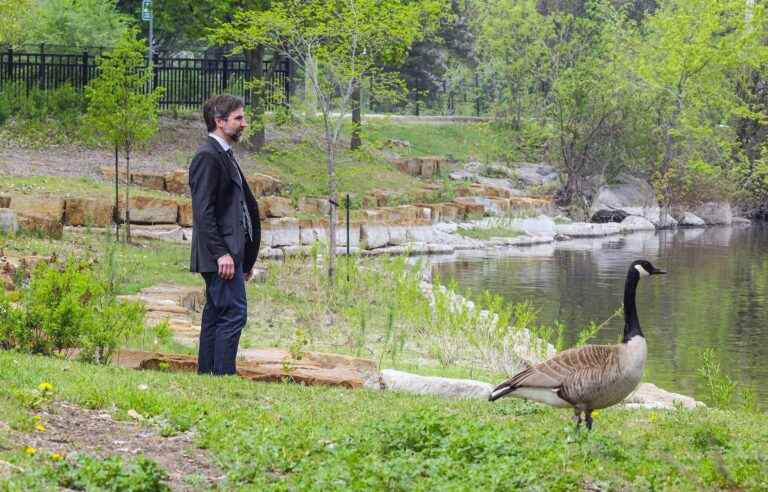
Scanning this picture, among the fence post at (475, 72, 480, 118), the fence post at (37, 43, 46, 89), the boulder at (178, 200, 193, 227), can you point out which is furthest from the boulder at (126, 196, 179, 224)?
the fence post at (475, 72, 480, 118)

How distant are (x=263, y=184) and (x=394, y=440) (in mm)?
25618

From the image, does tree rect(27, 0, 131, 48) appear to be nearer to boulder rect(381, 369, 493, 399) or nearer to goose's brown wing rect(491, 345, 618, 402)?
boulder rect(381, 369, 493, 399)

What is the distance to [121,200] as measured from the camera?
25906 mm

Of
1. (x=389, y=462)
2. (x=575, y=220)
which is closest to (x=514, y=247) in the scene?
(x=575, y=220)

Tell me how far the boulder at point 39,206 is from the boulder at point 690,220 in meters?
30.5

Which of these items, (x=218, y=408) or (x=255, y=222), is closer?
(x=218, y=408)

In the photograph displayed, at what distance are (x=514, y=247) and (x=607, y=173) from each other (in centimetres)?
1551

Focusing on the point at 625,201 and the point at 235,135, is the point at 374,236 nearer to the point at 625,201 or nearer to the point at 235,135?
the point at 625,201

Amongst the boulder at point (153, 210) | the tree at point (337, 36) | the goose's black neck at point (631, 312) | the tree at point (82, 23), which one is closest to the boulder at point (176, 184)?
the boulder at point (153, 210)

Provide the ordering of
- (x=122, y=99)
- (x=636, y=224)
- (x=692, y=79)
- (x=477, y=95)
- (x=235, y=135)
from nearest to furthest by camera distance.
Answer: (x=235, y=135), (x=122, y=99), (x=636, y=224), (x=692, y=79), (x=477, y=95)

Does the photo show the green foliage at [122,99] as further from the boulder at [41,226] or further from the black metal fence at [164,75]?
the black metal fence at [164,75]

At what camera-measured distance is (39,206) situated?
22500 millimetres

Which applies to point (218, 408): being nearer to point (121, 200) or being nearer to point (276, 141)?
point (121, 200)

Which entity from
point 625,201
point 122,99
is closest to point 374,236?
point 122,99
